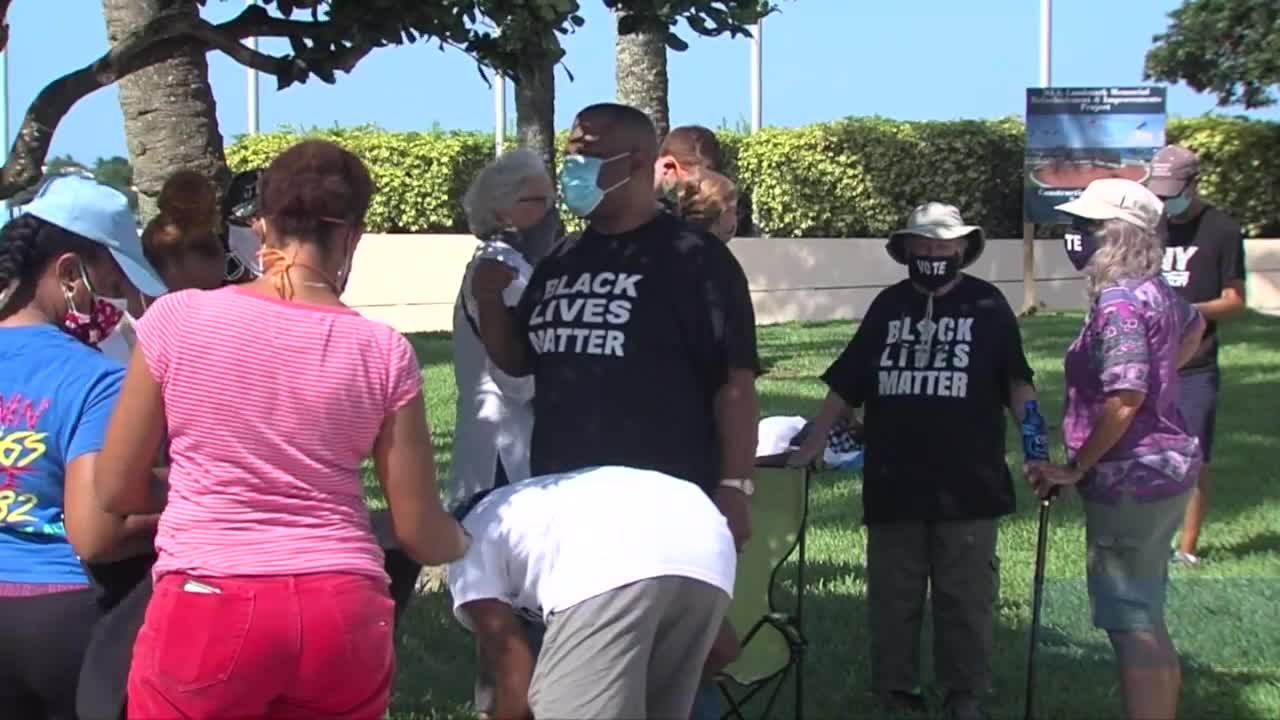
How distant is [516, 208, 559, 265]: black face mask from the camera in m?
4.95

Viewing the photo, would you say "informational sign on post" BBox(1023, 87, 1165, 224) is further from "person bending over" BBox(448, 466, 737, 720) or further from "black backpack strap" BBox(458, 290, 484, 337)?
"person bending over" BBox(448, 466, 737, 720)

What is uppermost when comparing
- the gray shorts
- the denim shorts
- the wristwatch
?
the wristwatch

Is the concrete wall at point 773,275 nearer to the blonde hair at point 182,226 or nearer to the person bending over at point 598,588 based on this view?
the blonde hair at point 182,226

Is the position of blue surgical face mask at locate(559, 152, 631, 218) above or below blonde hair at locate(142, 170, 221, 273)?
above

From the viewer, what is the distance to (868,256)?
23672 millimetres

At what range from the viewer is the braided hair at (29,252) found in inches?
139

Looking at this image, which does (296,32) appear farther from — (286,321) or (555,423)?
(286,321)

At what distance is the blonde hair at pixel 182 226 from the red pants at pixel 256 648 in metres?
1.58

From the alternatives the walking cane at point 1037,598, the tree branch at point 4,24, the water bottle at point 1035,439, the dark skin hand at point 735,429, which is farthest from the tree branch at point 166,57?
the walking cane at point 1037,598

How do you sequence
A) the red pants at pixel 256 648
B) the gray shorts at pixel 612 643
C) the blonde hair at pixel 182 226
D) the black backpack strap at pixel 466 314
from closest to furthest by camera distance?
the red pants at pixel 256 648, the gray shorts at pixel 612 643, the blonde hair at pixel 182 226, the black backpack strap at pixel 466 314

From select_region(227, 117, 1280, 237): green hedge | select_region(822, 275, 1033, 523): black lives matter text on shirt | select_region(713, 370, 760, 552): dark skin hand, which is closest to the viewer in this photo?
select_region(713, 370, 760, 552): dark skin hand

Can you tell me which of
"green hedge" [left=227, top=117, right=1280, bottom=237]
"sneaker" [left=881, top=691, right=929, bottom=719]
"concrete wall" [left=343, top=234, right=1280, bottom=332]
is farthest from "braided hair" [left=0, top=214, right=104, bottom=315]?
"green hedge" [left=227, top=117, right=1280, bottom=237]

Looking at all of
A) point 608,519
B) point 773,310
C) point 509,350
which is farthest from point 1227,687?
point 773,310

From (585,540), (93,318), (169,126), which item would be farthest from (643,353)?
(169,126)
